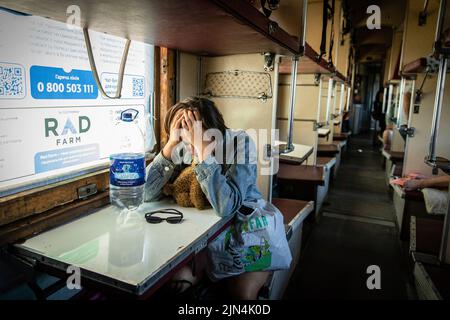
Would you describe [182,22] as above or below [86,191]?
above

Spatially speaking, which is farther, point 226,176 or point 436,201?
point 436,201

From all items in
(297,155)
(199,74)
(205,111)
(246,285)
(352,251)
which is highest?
(199,74)

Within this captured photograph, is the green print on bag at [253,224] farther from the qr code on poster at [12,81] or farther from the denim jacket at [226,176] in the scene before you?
the qr code on poster at [12,81]

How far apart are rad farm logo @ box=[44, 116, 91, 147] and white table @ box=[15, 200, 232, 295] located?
0.37 metres

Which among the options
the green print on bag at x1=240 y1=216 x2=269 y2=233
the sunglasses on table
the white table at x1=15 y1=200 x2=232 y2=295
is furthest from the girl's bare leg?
the sunglasses on table

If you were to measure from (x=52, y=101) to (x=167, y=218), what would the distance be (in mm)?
717

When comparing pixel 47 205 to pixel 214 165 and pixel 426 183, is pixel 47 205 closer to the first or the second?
pixel 214 165

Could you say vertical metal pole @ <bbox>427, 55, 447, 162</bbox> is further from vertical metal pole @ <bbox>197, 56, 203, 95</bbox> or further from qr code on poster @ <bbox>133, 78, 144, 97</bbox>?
qr code on poster @ <bbox>133, 78, 144, 97</bbox>

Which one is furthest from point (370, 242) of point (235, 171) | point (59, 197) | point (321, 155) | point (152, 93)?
point (59, 197)

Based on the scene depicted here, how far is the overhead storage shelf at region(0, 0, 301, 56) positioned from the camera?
3.74 feet

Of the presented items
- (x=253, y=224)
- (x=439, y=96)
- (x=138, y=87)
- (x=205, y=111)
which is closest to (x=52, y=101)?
(x=138, y=87)

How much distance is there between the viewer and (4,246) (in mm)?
1248

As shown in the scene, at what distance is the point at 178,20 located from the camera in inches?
52.5
